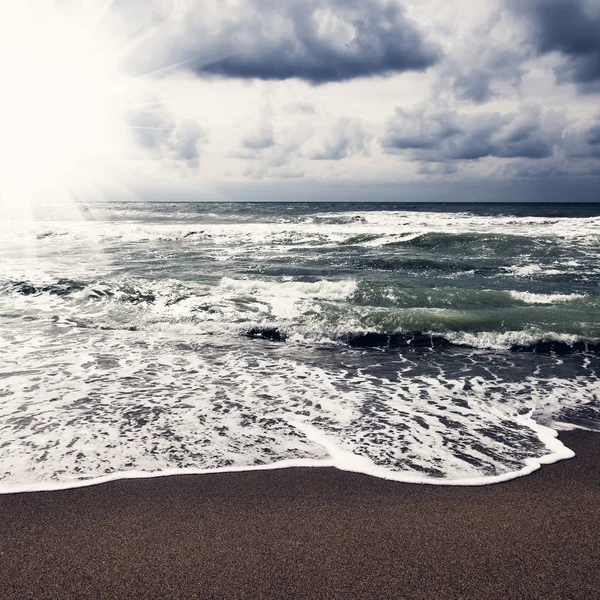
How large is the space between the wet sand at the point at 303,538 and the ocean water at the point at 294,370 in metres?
0.27

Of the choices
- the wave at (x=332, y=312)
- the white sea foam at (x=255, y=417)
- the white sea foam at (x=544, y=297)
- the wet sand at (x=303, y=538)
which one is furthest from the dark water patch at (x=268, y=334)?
the white sea foam at (x=544, y=297)

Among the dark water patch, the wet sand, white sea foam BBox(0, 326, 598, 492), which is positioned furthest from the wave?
the wet sand

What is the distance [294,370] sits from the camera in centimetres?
642

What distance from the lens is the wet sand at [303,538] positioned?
2453 millimetres

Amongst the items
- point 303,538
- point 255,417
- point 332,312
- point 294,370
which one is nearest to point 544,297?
point 332,312

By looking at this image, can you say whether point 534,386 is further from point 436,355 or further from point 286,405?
point 286,405

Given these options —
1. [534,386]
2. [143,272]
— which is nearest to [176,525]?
[534,386]

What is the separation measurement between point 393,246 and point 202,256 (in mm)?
9399

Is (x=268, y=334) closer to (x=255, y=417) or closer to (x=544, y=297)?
(x=255, y=417)

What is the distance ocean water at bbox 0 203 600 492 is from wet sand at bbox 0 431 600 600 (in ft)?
0.89

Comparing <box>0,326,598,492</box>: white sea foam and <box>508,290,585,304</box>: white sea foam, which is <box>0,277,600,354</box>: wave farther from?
<box>0,326,598,492</box>: white sea foam

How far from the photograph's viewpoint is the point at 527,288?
1214 cm

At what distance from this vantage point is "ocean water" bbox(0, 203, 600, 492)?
398cm

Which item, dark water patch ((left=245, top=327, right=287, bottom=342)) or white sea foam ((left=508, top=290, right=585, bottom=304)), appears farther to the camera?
white sea foam ((left=508, top=290, right=585, bottom=304))
